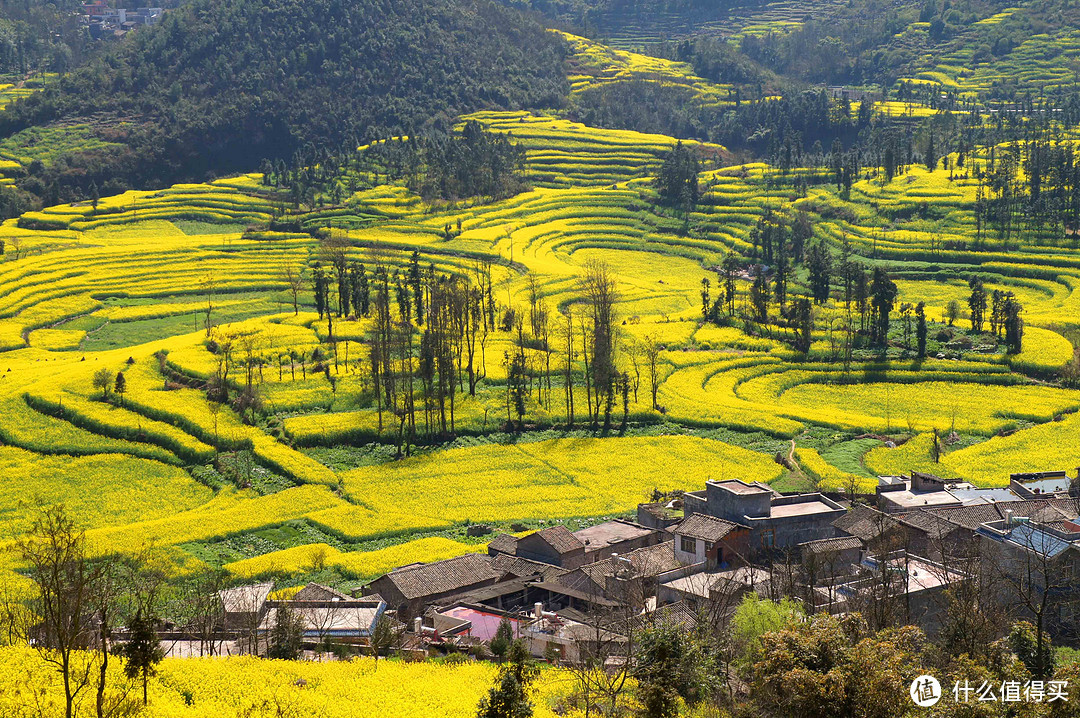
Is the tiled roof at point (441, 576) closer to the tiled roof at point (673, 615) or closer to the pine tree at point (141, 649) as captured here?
the tiled roof at point (673, 615)

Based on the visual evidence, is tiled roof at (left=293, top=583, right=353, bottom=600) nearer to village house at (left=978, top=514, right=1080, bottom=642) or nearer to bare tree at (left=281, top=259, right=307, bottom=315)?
village house at (left=978, top=514, right=1080, bottom=642)

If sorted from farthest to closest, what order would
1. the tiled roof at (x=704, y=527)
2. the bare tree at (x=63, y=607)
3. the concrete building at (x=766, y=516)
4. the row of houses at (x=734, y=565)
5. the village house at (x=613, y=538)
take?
the village house at (x=613, y=538)
the concrete building at (x=766, y=516)
the tiled roof at (x=704, y=527)
the row of houses at (x=734, y=565)
the bare tree at (x=63, y=607)

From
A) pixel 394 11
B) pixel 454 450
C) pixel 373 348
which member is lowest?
pixel 454 450

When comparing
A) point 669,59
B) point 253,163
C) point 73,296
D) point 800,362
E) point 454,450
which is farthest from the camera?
point 669,59

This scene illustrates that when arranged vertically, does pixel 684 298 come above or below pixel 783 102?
below

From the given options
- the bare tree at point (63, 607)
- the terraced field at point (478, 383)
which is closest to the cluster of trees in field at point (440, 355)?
the terraced field at point (478, 383)

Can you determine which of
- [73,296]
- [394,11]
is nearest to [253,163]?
[394,11]

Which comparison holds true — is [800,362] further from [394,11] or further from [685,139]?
Result: [394,11]
